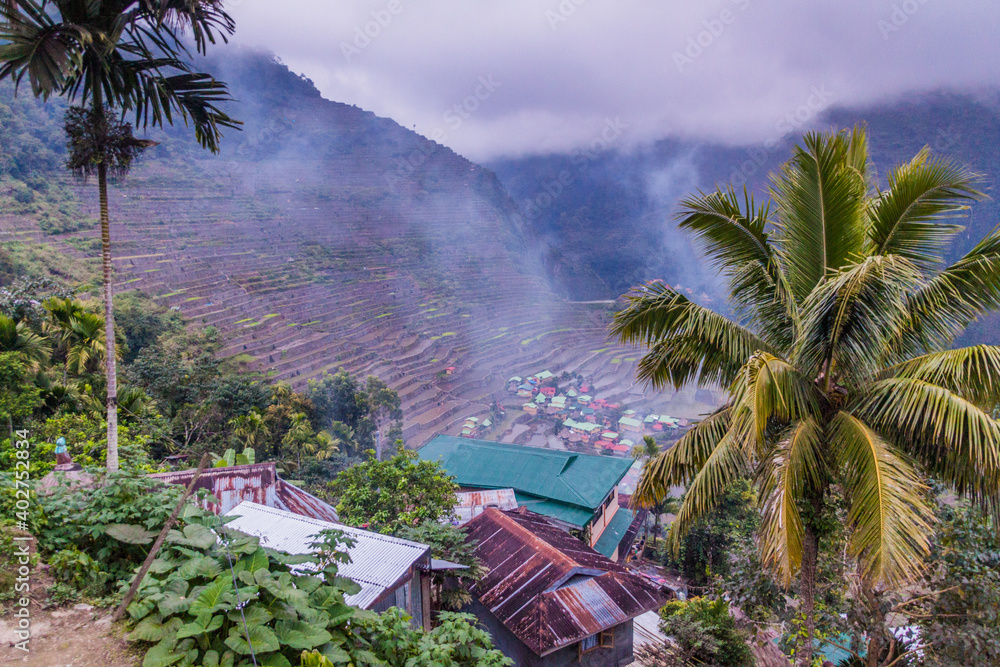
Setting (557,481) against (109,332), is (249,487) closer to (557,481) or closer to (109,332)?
(109,332)

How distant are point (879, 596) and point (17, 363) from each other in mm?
10687

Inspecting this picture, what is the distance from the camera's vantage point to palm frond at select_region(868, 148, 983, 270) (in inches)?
127

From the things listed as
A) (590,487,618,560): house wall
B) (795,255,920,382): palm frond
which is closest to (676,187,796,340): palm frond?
(795,255,920,382): palm frond

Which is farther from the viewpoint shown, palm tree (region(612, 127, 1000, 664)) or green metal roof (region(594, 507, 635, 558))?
green metal roof (region(594, 507, 635, 558))

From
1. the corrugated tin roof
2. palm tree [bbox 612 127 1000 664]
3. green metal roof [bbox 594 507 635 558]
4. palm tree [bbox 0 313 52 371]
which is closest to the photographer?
palm tree [bbox 612 127 1000 664]

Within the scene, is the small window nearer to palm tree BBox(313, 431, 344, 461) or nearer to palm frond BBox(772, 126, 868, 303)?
palm frond BBox(772, 126, 868, 303)

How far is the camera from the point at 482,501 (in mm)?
12953

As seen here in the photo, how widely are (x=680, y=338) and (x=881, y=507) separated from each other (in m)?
1.68

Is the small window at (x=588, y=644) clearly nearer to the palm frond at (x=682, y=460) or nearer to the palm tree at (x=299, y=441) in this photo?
the palm frond at (x=682, y=460)

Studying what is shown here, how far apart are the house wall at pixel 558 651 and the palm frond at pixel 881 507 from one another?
5751mm

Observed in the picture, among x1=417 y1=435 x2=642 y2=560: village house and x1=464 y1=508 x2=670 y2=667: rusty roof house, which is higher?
x1=464 y1=508 x2=670 y2=667: rusty roof house

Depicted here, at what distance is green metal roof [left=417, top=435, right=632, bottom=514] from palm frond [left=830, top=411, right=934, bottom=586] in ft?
37.0

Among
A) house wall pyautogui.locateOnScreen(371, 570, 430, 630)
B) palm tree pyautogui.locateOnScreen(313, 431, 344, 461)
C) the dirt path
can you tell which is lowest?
palm tree pyautogui.locateOnScreen(313, 431, 344, 461)

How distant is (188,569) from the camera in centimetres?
237
